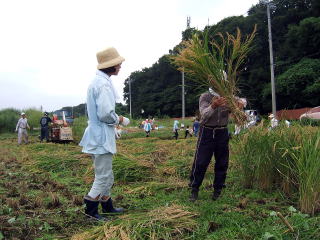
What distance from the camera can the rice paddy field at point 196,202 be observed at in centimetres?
275

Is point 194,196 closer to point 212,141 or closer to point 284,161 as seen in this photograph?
point 212,141

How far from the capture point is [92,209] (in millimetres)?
3303

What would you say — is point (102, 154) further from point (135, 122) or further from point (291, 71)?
point (135, 122)

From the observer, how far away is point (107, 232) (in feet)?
8.91

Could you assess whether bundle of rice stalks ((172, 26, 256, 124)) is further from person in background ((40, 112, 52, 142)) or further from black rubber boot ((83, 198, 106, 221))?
person in background ((40, 112, 52, 142))

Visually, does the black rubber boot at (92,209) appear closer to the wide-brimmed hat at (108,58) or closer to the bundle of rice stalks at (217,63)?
the wide-brimmed hat at (108,58)

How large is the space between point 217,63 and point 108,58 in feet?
3.84

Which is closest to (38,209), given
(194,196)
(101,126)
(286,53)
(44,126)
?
(101,126)

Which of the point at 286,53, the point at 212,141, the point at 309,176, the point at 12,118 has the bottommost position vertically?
the point at 309,176

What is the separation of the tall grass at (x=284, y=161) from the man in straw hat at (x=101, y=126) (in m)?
1.62

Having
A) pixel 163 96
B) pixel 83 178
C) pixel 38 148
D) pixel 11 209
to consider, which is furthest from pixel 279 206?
pixel 163 96

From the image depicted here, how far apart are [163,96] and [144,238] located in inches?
1695

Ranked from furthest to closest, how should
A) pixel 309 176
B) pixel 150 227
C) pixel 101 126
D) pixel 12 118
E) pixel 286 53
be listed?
1. pixel 286 53
2. pixel 12 118
3. pixel 101 126
4. pixel 309 176
5. pixel 150 227

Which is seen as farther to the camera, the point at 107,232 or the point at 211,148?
the point at 211,148
